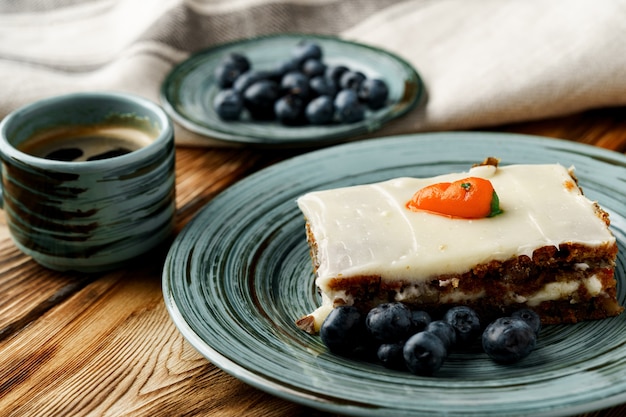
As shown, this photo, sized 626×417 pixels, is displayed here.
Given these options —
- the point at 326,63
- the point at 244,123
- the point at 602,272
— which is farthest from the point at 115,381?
→ the point at 326,63

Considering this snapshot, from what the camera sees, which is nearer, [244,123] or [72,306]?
[72,306]

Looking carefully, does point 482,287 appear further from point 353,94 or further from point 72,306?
point 353,94

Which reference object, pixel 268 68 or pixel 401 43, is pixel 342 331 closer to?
pixel 268 68

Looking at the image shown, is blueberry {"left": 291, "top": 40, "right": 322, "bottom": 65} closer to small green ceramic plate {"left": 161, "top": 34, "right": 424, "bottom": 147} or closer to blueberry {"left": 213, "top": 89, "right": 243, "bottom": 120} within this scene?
small green ceramic plate {"left": 161, "top": 34, "right": 424, "bottom": 147}

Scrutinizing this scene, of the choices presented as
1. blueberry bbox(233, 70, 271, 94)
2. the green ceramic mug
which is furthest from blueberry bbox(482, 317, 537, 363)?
blueberry bbox(233, 70, 271, 94)

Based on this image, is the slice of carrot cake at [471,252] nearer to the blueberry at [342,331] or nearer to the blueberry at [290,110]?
the blueberry at [342,331]

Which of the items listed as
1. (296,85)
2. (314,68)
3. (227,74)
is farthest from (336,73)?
(227,74)

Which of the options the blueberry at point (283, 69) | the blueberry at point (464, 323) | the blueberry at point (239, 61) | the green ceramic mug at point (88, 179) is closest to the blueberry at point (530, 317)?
the blueberry at point (464, 323)
